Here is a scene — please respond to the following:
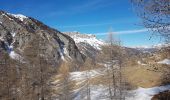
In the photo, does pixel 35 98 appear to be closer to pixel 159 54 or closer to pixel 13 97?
pixel 13 97

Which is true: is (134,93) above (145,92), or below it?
above

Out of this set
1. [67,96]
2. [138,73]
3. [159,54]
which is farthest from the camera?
[138,73]

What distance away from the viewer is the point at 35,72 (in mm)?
33344

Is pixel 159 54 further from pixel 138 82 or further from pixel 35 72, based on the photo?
pixel 138 82

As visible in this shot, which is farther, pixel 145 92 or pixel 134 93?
pixel 145 92

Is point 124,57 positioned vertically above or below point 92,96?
above

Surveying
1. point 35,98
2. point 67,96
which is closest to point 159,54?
point 35,98

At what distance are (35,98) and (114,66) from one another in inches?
530

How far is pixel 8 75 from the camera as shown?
3638 centimetres

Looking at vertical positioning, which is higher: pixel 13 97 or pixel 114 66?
pixel 114 66

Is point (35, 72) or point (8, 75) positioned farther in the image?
point (8, 75)

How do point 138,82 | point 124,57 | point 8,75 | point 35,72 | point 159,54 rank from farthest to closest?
1. point 138,82
2. point 124,57
3. point 8,75
4. point 35,72
5. point 159,54

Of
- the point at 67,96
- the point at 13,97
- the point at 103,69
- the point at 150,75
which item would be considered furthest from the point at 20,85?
the point at 150,75

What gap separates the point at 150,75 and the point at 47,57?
48.2 m
